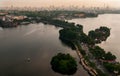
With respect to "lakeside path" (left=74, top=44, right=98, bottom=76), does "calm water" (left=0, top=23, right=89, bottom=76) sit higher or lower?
lower

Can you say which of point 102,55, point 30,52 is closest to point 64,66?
point 102,55

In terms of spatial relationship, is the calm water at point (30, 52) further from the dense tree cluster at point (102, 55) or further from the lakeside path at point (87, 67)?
the dense tree cluster at point (102, 55)

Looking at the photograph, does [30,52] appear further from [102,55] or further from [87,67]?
[102,55]

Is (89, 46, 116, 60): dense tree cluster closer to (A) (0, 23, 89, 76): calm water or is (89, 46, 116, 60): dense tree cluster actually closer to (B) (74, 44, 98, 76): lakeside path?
(B) (74, 44, 98, 76): lakeside path

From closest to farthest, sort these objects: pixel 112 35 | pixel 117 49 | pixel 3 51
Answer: pixel 3 51
pixel 117 49
pixel 112 35

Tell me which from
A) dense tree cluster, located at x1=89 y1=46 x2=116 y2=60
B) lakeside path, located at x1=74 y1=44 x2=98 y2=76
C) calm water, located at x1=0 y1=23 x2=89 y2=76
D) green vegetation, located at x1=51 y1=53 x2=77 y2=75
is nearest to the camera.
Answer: lakeside path, located at x1=74 y1=44 x2=98 y2=76

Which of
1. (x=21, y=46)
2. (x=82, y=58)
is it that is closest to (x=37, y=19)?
(x=21, y=46)

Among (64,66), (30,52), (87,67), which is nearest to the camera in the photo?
(64,66)

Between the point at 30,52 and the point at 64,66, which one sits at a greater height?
the point at 64,66

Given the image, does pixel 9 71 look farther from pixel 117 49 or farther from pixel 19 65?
pixel 117 49
